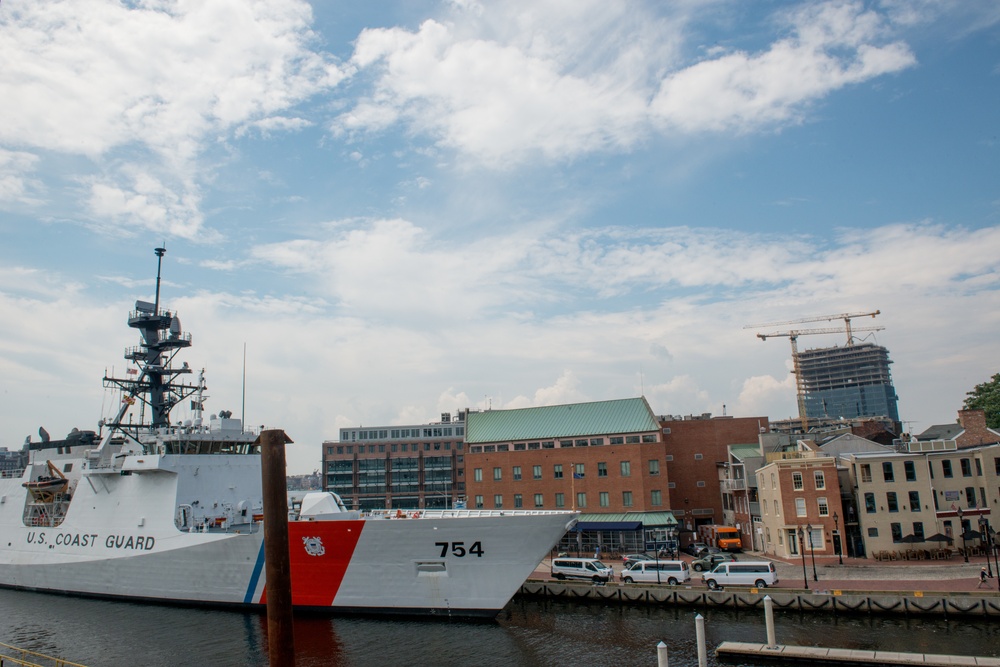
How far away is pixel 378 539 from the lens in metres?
29.2

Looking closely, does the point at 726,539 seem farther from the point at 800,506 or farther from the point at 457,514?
the point at 457,514

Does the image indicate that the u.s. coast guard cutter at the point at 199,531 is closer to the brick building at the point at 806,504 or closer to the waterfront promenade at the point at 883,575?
the waterfront promenade at the point at 883,575

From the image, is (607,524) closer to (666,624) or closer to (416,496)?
(666,624)

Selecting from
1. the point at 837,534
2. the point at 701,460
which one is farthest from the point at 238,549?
the point at 701,460

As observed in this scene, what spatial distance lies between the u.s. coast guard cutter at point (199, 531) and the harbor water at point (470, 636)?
143cm

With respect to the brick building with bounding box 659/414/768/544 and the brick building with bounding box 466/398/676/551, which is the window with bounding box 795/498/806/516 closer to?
the brick building with bounding box 466/398/676/551

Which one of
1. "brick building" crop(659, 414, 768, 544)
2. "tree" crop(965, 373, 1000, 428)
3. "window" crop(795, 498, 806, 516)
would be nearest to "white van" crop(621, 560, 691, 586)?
"window" crop(795, 498, 806, 516)

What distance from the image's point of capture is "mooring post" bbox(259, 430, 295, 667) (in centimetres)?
1225

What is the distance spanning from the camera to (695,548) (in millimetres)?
47219

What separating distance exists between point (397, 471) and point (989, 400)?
7366cm

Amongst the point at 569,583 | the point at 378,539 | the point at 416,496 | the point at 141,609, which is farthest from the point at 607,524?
the point at 416,496

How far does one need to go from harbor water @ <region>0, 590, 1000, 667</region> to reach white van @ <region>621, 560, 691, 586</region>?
115 inches

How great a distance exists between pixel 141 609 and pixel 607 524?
29.6 metres

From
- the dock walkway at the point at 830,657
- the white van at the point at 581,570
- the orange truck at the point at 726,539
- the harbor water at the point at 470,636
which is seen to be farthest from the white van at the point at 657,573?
the orange truck at the point at 726,539
